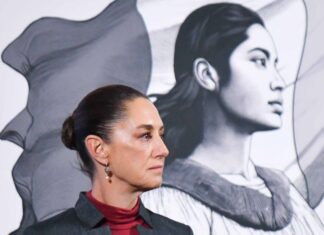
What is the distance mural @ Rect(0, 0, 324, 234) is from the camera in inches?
61.9

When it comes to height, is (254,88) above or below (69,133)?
below

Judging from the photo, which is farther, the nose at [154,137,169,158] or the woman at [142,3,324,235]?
the woman at [142,3,324,235]

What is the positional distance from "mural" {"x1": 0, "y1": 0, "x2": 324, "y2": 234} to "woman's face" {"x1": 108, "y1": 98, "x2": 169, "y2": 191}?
2.45 feet

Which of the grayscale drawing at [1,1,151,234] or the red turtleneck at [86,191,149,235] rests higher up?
the red turtleneck at [86,191,149,235]

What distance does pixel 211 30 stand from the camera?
166 centimetres

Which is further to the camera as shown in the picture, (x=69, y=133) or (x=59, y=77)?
(x=59, y=77)

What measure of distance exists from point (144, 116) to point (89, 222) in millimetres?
163

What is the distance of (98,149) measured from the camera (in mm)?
834

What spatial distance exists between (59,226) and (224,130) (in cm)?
83

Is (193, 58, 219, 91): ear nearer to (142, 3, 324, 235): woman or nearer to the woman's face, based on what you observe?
(142, 3, 324, 235): woman

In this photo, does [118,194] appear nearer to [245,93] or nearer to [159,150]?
[159,150]

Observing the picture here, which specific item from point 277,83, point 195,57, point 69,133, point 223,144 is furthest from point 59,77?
point 69,133

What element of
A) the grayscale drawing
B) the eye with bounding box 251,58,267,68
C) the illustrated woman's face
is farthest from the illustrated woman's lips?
the grayscale drawing

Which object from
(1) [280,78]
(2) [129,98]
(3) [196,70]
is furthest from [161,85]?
(2) [129,98]
